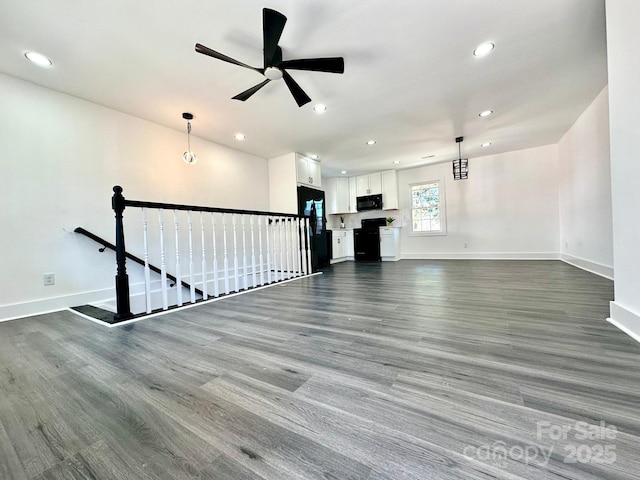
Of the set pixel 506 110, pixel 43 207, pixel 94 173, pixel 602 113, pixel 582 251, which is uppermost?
pixel 506 110

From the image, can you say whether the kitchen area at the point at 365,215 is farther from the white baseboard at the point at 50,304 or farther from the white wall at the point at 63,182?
the white baseboard at the point at 50,304

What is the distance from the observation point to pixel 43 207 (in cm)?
271

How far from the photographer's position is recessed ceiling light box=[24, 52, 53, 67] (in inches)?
88.4

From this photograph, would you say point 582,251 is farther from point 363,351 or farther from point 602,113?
point 363,351

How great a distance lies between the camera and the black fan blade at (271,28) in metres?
1.71

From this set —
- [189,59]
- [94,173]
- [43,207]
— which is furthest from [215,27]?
[43,207]

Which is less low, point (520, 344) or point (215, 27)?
point (215, 27)

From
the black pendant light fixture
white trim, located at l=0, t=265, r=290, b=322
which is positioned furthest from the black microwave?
white trim, located at l=0, t=265, r=290, b=322

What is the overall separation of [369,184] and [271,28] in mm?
5317

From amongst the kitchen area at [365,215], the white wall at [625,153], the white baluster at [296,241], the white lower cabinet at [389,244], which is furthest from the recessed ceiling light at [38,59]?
the white lower cabinet at [389,244]

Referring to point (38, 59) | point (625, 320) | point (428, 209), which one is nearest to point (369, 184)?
point (428, 209)

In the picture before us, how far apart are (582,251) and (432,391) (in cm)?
488

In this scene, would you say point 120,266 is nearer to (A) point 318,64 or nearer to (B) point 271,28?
(B) point 271,28

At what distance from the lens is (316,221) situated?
5.44 meters
